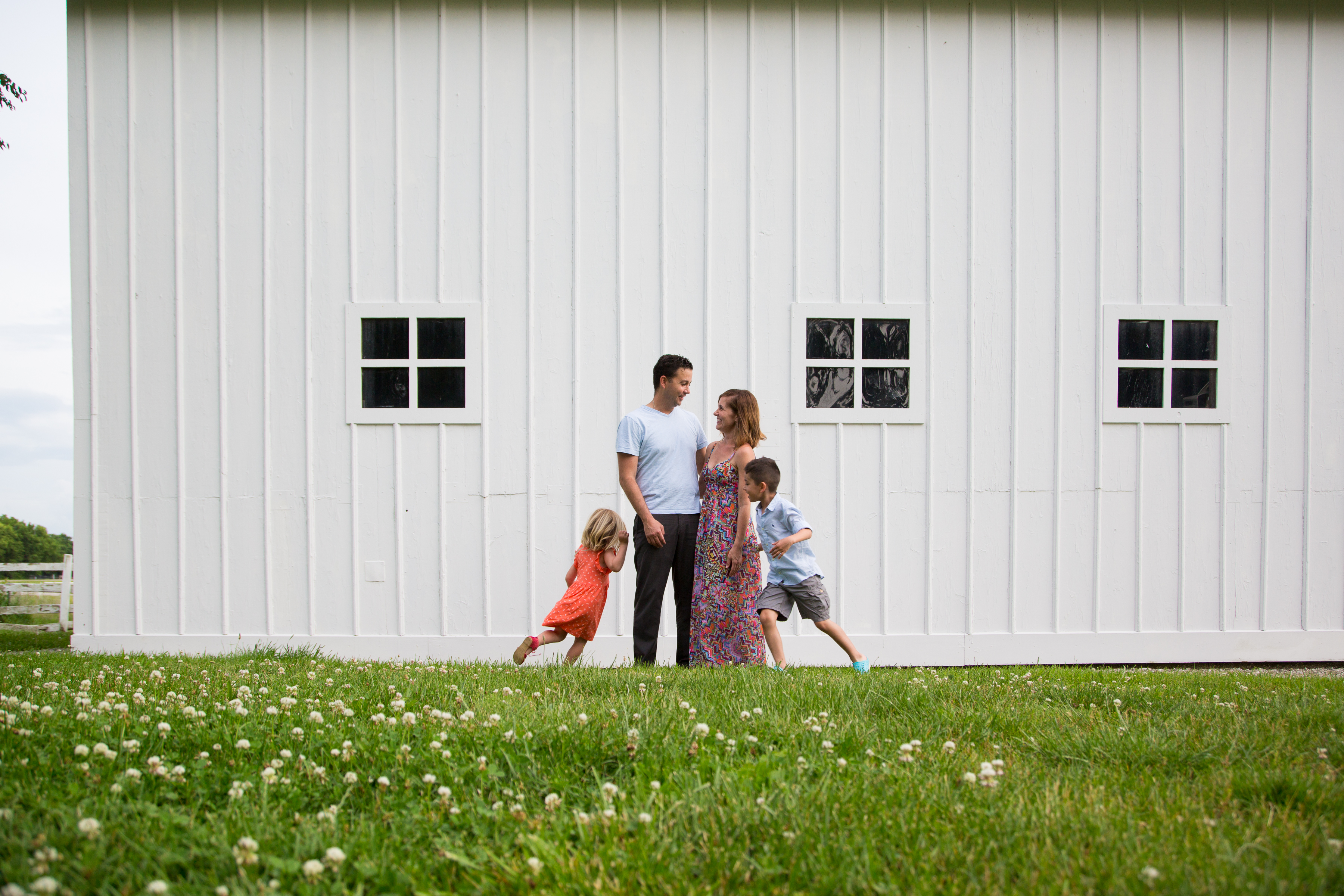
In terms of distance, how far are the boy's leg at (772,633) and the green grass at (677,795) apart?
1591 mm

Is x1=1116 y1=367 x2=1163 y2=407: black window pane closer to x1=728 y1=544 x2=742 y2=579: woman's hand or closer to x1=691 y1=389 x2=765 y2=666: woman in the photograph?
x1=691 y1=389 x2=765 y2=666: woman

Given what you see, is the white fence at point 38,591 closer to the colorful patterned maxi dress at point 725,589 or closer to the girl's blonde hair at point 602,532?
the girl's blonde hair at point 602,532

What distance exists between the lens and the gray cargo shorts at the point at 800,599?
192 inches

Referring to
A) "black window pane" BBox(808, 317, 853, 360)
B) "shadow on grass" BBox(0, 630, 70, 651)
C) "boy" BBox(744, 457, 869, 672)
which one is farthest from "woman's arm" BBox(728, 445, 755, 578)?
"shadow on grass" BBox(0, 630, 70, 651)

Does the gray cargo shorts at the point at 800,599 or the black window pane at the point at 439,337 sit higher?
the black window pane at the point at 439,337

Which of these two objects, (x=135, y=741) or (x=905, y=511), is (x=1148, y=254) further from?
(x=135, y=741)

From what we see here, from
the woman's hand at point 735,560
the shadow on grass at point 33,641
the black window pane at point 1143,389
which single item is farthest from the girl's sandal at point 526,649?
the black window pane at point 1143,389

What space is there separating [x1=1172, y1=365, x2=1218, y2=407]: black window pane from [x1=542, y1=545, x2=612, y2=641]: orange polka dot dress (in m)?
4.64

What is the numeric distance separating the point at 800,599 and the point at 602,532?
1.30 meters

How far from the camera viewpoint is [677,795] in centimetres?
198

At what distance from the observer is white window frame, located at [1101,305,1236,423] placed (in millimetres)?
6113

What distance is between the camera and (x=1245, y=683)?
4402mm

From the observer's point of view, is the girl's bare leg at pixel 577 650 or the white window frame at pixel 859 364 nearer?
the girl's bare leg at pixel 577 650

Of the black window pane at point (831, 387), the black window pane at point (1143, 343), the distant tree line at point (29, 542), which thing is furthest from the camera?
the distant tree line at point (29, 542)
